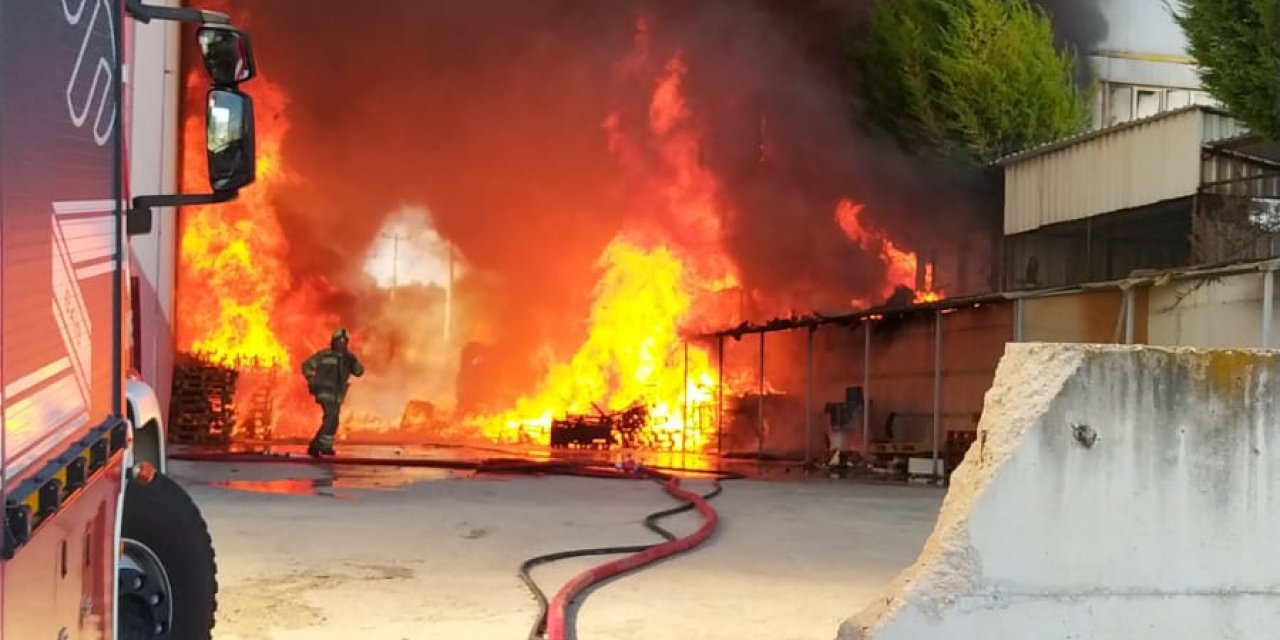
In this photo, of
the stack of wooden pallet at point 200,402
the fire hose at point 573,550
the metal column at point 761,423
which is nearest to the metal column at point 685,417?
the metal column at point 761,423

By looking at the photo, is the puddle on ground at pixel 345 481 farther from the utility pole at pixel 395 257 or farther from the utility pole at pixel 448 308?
the utility pole at pixel 395 257

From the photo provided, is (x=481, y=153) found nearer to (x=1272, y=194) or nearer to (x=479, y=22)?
(x=479, y=22)

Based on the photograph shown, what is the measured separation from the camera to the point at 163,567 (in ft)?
10.7

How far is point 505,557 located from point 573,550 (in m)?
0.47

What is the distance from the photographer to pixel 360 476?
1172 cm

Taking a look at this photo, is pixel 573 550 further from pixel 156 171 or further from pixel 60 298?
pixel 156 171

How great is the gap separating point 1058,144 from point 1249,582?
18252 millimetres

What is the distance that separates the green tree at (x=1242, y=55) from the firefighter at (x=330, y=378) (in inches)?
558

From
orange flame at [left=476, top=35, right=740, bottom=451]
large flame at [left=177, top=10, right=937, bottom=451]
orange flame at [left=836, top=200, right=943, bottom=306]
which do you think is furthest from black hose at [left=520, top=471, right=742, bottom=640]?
orange flame at [left=836, top=200, right=943, bottom=306]

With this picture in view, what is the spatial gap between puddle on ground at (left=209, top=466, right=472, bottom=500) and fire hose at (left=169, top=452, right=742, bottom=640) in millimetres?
387

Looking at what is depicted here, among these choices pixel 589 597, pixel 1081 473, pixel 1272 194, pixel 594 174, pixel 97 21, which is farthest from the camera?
pixel 594 174

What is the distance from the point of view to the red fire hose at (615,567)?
4.55 meters

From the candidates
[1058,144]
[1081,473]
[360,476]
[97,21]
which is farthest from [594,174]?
[97,21]

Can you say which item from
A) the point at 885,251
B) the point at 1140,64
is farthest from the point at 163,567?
the point at 1140,64
